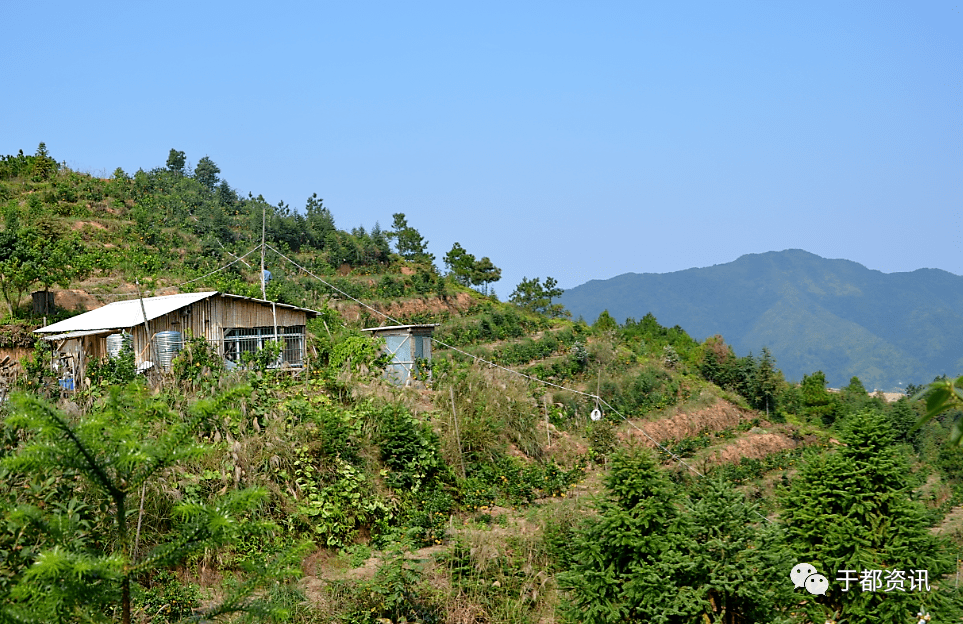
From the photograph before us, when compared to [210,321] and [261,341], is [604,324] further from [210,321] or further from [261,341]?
[210,321]

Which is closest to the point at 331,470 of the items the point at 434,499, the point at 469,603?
the point at 434,499

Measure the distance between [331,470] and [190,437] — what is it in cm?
577

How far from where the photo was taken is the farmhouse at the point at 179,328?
1314 cm

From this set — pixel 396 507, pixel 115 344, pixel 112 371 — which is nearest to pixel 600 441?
pixel 396 507

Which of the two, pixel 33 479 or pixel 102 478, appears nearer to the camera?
pixel 102 478

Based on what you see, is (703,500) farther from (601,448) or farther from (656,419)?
(656,419)

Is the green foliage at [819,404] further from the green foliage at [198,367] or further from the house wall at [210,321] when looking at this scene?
the green foliage at [198,367]

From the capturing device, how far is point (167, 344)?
43.2 feet

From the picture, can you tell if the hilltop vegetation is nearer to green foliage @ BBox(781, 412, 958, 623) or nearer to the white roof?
green foliage @ BBox(781, 412, 958, 623)

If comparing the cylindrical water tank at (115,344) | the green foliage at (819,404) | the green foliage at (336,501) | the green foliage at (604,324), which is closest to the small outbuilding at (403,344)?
the cylindrical water tank at (115,344)

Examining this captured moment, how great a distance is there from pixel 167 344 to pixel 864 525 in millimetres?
11010

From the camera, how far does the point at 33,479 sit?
653cm

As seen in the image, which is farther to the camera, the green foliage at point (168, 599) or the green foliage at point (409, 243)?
the green foliage at point (409, 243)

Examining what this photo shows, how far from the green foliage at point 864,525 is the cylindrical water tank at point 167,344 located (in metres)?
10.2
